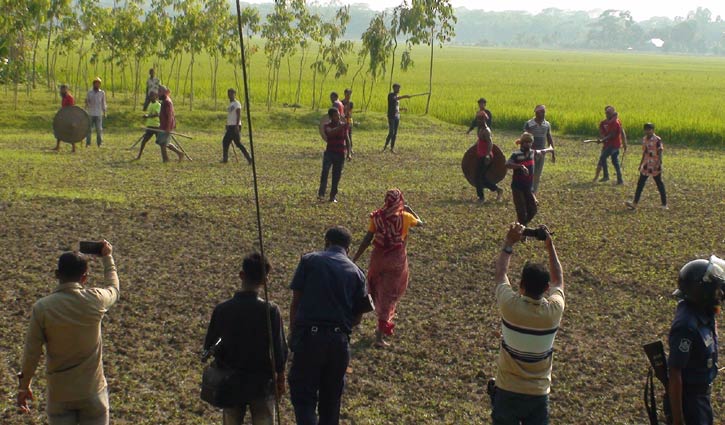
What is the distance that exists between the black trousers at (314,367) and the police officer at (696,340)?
84.5 inches

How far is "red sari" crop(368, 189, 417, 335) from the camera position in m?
8.92

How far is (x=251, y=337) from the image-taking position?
5570 mm

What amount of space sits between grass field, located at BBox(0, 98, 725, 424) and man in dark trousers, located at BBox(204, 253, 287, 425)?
1.69 m

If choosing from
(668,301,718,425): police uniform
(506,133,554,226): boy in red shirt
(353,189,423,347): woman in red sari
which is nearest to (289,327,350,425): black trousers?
(668,301,718,425): police uniform

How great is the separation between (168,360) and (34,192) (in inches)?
358

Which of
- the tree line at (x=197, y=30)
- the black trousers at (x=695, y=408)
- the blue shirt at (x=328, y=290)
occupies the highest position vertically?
the tree line at (x=197, y=30)

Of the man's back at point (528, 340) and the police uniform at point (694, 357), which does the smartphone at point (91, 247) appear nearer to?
the man's back at point (528, 340)

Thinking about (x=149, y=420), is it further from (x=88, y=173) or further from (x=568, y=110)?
(x=568, y=110)

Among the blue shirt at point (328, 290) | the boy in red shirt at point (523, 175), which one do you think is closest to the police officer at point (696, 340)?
the blue shirt at point (328, 290)

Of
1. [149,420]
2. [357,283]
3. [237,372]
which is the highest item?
[357,283]

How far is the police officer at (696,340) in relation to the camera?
16.3 ft

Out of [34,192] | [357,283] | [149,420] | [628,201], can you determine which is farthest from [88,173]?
[357,283]

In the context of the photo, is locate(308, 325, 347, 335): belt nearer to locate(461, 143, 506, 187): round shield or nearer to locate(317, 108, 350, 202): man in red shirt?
locate(317, 108, 350, 202): man in red shirt

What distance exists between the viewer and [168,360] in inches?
332
